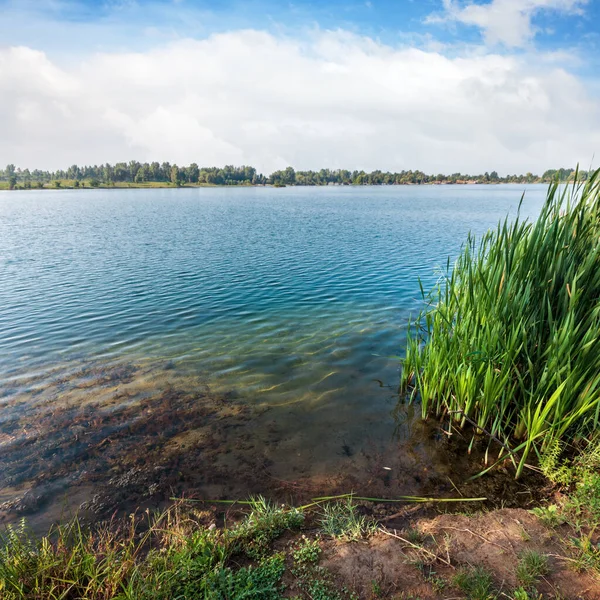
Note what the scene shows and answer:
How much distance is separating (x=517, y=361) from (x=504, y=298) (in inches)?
46.9

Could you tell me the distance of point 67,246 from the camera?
28719 mm

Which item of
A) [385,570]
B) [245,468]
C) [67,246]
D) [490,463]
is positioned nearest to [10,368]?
[245,468]

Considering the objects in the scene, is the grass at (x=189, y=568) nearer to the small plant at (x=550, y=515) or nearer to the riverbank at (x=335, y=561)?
the riverbank at (x=335, y=561)

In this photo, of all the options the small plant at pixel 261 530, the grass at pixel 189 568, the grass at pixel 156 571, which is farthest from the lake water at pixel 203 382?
the grass at pixel 156 571

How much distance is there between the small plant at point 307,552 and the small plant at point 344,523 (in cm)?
37

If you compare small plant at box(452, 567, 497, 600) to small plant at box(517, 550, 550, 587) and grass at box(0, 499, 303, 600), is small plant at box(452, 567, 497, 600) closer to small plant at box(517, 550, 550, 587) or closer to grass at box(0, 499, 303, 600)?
small plant at box(517, 550, 550, 587)

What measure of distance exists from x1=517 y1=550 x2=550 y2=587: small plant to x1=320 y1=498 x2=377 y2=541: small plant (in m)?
1.71

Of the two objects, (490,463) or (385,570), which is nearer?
(385,570)

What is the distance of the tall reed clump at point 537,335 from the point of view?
17.8 ft

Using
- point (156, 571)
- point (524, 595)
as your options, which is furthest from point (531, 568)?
point (156, 571)

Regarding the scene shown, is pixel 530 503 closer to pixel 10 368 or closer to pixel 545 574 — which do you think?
pixel 545 574

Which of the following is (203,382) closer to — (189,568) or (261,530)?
(261,530)

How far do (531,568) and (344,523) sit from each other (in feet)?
7.32

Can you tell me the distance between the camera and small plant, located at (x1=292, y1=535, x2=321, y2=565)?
428 centimetres
